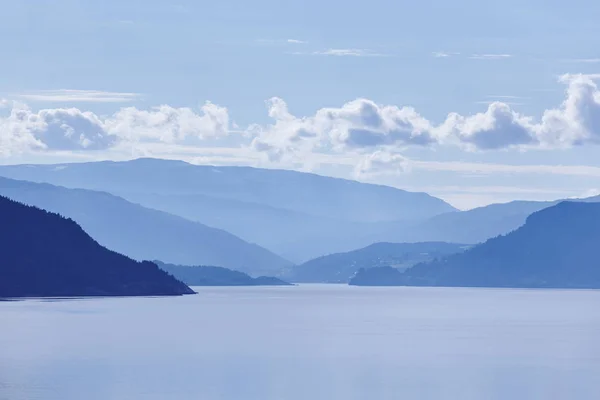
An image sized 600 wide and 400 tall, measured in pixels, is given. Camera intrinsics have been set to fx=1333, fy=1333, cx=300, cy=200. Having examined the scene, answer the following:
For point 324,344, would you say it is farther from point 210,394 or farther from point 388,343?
point 210,394

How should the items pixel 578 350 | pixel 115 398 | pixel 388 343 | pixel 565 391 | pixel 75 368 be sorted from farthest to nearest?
1. pixel 388 343
2. pixel 578 350
3. pixel 75 368
4. pixel 565 391
5. pixel 115 398

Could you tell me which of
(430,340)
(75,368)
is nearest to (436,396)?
(75,368)

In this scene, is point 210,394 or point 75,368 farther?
point 75,368

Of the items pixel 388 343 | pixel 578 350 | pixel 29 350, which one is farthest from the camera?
pixel 388 343

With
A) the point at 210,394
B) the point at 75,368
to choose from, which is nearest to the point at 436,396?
the point at 210,394

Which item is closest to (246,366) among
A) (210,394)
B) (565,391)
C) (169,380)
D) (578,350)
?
(169,380)

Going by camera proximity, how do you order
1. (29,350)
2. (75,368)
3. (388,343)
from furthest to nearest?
1. (388,343)
2. (29,350)
3. (75,368)

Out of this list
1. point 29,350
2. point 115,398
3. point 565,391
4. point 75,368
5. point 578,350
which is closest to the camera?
point 115,398

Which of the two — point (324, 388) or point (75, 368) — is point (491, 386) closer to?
point (324, 388)

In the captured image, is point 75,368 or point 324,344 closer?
point 75,368
